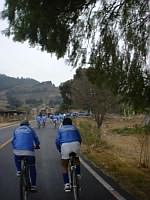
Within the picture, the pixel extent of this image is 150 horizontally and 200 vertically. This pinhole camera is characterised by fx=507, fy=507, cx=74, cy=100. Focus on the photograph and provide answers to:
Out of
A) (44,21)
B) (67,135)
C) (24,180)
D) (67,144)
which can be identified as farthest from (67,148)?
(44,21)

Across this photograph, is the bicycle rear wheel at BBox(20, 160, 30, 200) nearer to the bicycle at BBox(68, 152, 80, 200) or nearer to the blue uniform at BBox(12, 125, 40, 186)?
the blue uniform at BBox(12, 125, 40, 186)

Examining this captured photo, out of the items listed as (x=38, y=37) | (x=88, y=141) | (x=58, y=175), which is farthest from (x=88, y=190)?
(x=88, y=141)

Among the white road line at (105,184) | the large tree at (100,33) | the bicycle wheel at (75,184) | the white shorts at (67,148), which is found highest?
the large tree at (100,33)

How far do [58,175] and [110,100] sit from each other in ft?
51.6

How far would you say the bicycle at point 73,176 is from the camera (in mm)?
10417

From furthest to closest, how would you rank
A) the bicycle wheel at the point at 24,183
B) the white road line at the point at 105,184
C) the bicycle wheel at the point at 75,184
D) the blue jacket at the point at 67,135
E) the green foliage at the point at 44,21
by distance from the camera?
the green foliage at the point at 44,21 < the blue jacket at the point at 67,135 < the white road line at the point at 105,184 < the bicycle wheel at the point at 75,184 < the bicycle wheel at the point at 24,183

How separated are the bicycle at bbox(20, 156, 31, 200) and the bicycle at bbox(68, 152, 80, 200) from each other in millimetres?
905

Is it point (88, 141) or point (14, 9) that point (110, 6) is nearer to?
point (14, 9)

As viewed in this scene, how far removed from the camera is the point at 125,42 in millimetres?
12906

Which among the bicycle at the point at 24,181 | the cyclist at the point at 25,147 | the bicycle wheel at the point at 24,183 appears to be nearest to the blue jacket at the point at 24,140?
the cyclist at the point at 25,147

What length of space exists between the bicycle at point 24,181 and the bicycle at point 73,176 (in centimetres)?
91

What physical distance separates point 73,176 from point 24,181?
1.03 meters

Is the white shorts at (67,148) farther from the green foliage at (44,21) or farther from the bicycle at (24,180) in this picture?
the green foliage at (44,21)

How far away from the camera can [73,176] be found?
1063cm
